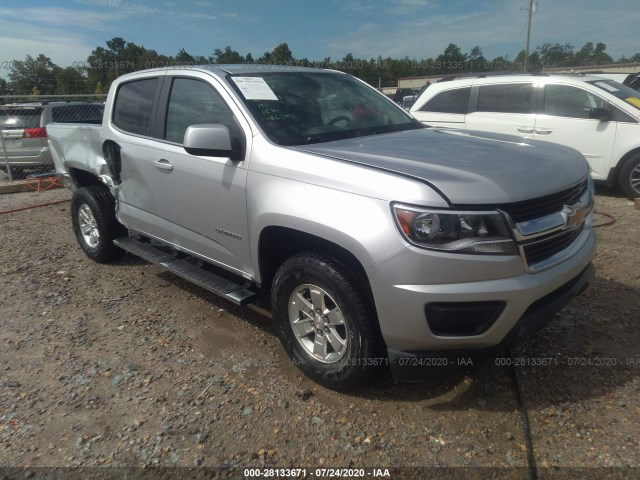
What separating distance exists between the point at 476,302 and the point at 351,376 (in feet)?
2.74

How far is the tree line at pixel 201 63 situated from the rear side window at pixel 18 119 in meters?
2.48

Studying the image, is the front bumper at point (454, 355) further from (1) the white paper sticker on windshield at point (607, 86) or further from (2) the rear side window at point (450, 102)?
(2) the rear side window at point (450, 102)

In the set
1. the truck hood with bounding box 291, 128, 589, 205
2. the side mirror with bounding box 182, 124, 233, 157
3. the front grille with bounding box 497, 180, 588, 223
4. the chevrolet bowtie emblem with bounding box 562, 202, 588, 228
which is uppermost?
the side mirror with bounding box 182, 124, 233, 157

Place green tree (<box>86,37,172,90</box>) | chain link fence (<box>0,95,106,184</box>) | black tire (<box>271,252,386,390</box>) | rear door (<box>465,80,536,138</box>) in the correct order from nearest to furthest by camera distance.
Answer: black tire (<box>271,252,386,390</box>) < rear door (<box>465,80,536,138</box>) < chain link fence (<box>0,95,106,184</box>) < green tree (<box>86,37,172,90</box>)

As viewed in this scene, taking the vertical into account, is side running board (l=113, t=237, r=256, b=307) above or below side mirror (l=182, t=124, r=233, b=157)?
below

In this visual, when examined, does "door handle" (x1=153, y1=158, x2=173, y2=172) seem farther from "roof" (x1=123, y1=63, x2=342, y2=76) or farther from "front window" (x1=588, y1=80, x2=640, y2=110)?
"front window" (x1=588, y1=80, x2=640, y2=110)

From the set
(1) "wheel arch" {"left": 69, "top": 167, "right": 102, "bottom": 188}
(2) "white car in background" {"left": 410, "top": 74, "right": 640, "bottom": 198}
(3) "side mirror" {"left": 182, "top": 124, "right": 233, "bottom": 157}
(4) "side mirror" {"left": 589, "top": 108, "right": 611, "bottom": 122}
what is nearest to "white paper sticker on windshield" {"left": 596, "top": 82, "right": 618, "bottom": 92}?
(2) "white car in background" {"left": 410, "top": 74, "right": 640, "bottom": 198}

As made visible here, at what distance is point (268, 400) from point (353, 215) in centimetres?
123

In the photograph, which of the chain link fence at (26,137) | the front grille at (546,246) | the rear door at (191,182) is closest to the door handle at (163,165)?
the rear door at (191,182)

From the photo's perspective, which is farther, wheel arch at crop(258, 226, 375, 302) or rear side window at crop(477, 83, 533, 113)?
rear side window at crop(477, 83, 533, 113)

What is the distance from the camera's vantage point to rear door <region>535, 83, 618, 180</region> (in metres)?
7.12

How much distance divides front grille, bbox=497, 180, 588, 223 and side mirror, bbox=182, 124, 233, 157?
1.63 metres

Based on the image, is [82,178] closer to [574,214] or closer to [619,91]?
[574,214]

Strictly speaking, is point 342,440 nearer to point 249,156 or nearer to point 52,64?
point 249,156
